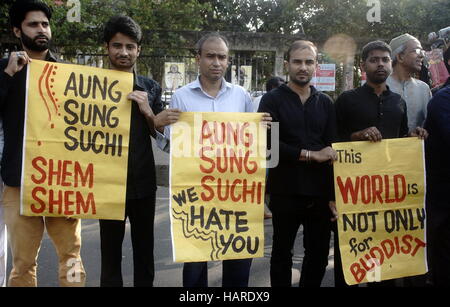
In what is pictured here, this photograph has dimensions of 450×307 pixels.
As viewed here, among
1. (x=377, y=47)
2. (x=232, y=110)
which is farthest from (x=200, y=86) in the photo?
(x=377, y=47)

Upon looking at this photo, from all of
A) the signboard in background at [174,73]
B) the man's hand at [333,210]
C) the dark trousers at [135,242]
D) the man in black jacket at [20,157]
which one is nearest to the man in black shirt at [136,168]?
the dark trousers at [135,242]

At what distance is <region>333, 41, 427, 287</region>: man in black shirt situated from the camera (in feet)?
10.4

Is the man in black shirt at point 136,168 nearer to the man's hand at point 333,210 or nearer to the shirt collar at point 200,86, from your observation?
the shirt collar at point 200,86

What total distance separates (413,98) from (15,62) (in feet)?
9.41

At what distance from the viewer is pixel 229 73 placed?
11.6 meters

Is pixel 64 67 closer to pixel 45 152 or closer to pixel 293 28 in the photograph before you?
pixel 45 152

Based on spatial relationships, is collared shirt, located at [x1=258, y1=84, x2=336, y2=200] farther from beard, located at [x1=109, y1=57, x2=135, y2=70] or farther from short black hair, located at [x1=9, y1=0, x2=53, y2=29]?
short black hair, located at [x1=9, y1=0, x2=53, y2=29]

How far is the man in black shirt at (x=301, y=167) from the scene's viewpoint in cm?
300

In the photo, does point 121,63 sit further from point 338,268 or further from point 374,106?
point 338,268

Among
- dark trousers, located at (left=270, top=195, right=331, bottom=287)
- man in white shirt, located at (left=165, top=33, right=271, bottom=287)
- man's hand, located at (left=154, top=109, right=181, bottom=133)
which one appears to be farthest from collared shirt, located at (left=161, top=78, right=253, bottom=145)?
dark trousers, located at (left=270, top=195, right=331, bottom=287)

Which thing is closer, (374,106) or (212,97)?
(212,97)

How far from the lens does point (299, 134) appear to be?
2.99m
